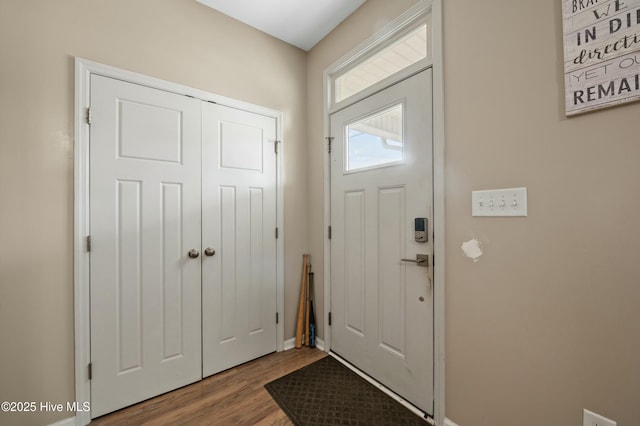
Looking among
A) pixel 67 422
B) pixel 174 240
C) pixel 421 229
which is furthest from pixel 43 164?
pixel 421 229

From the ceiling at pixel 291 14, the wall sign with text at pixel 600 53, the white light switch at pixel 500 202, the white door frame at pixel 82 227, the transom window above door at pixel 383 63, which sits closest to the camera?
the wall sign with text at pixel 600 53

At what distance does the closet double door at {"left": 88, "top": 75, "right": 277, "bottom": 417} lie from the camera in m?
1.63

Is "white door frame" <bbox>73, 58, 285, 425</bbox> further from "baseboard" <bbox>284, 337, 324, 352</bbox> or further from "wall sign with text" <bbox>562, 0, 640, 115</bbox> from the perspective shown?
"wall sign with text" <bbox>562, 0, 640, 115</bbox>

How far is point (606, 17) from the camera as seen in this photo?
3.18 ft

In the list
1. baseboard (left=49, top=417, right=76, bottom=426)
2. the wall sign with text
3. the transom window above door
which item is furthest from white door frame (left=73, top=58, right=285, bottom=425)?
the wall sign with text

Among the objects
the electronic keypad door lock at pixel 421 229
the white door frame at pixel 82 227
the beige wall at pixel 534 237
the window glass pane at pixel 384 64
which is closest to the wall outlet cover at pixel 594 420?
the beige wall at pixel 534 237

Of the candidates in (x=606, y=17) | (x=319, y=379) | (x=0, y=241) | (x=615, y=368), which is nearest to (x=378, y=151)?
(x=606, y=17)

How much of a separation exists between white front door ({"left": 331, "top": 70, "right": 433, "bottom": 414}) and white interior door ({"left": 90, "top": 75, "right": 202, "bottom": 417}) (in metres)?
1.16

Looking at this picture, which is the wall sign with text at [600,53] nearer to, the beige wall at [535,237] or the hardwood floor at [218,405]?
the beige wall at [535,237]

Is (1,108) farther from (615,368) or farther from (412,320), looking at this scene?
(615,368)

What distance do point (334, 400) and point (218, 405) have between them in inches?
30.4

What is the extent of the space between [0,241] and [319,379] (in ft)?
6.96

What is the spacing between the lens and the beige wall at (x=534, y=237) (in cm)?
97

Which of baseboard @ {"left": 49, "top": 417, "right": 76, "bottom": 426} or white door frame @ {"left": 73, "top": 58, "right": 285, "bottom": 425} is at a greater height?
white door frame @ {"left": 73, "top": 58, "right": 285, "bottom": 425}
